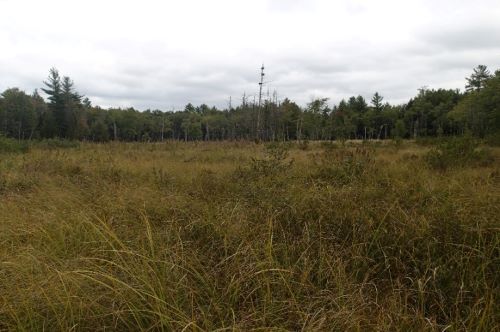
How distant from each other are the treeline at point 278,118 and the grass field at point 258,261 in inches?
940

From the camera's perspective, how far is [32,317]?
1936 millimetres

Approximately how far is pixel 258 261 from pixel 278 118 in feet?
173

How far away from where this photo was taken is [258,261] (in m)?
2.38

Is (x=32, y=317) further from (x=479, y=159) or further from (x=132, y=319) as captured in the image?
(x=479, y=159)

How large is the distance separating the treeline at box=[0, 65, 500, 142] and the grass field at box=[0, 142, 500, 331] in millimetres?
23871

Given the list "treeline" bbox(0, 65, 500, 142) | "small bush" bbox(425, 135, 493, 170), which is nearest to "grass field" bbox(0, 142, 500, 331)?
"small bush" bbox(425, 135, 493, 170)

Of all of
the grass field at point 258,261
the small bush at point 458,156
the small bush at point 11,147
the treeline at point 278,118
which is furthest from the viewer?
the treeline at point 278,118

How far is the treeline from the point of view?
147 feet

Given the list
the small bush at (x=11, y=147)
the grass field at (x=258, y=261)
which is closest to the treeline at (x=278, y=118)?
the small bush at (x=11, y=147)

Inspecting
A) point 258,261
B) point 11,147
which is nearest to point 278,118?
point 11,147

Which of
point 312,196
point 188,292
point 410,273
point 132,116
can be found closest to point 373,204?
point 312,196

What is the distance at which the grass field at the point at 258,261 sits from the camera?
195cm

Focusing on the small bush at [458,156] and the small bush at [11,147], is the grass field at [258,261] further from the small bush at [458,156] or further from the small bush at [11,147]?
the small bush at [11,147]

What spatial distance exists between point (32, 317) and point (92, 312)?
13.5 inches
